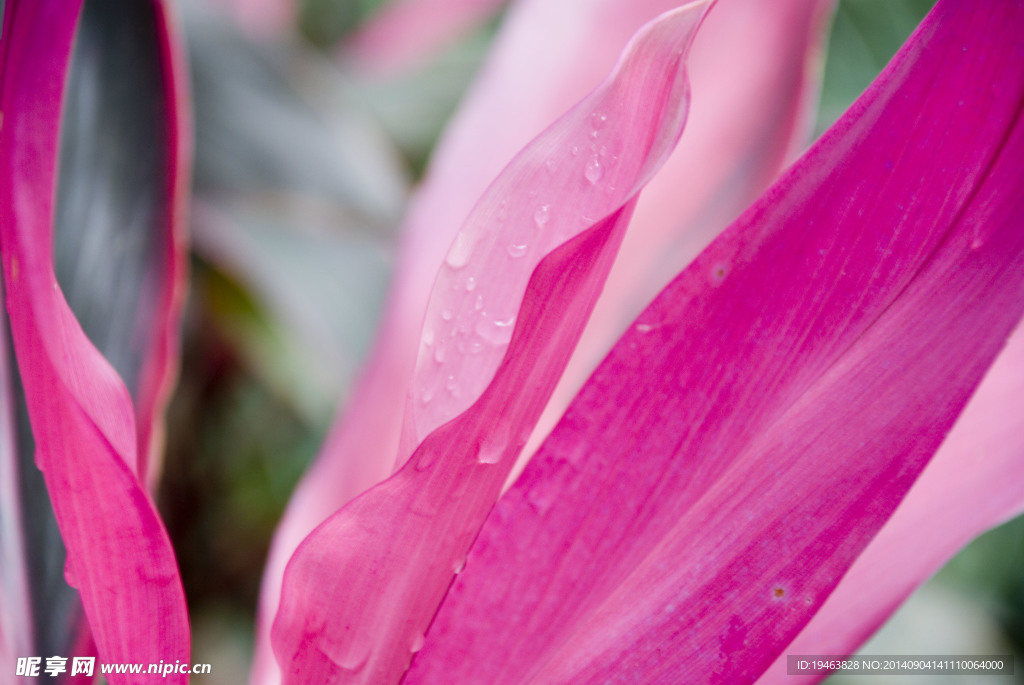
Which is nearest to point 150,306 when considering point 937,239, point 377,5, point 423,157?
point 937,239

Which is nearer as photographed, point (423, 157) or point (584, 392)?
point (584, 392)

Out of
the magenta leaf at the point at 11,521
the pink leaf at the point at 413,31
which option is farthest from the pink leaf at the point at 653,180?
the pink leaf at the point at 413,31

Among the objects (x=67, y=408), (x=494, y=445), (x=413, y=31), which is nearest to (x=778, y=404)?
(x=494, y=445)

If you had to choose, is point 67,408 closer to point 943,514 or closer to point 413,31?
point 943,514

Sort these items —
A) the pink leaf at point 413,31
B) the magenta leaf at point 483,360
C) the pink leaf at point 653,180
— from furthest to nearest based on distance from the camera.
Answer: the pink leaf at point 413,31 → the pink leaf at point 653,180 → the magenta leaf at point 483,360

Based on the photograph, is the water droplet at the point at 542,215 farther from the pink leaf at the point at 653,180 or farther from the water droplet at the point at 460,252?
the pink leaf at the point at 653,180

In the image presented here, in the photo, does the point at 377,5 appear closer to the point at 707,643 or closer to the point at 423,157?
the point at 423,157
